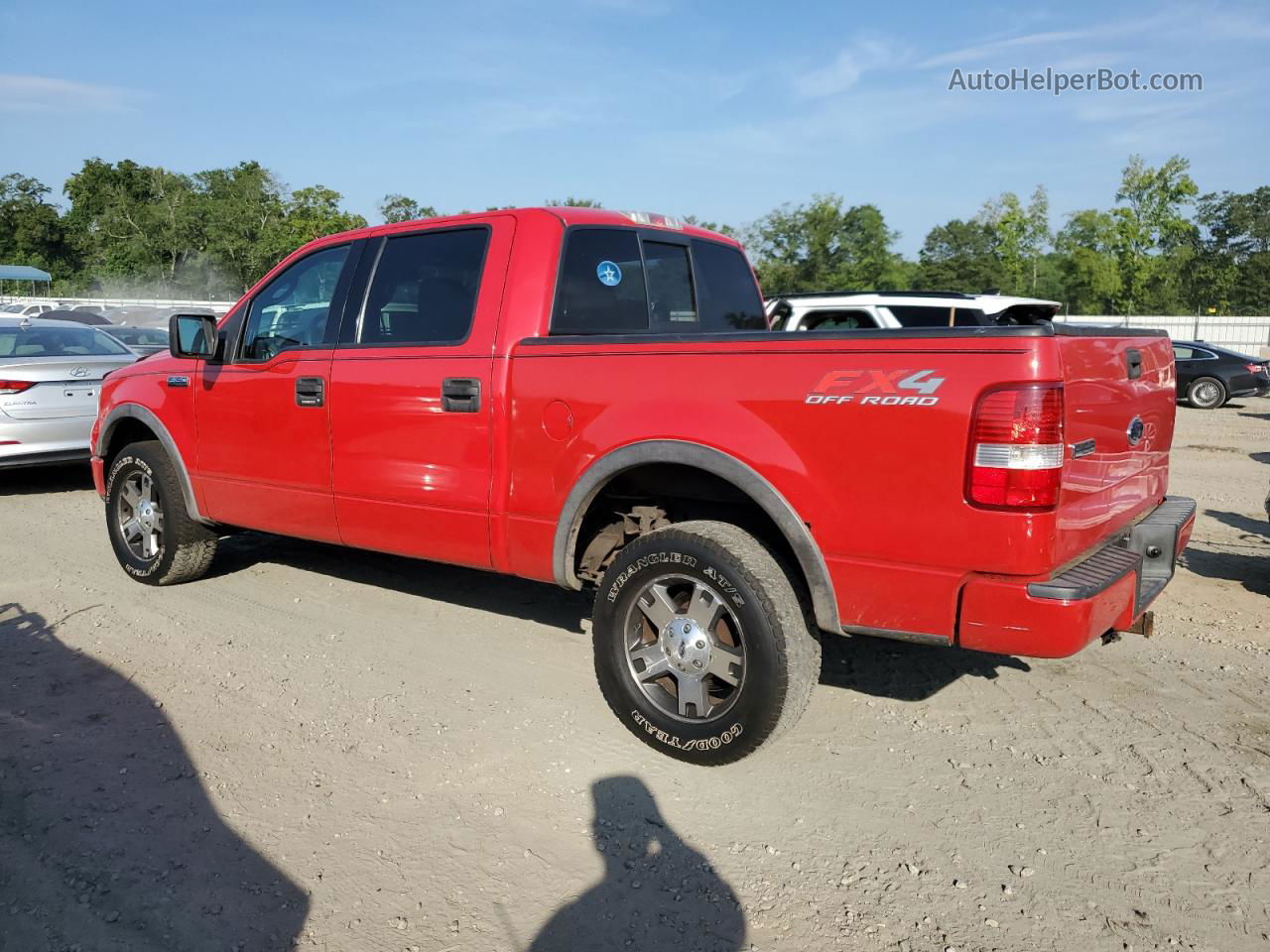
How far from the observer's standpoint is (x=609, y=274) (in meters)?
4.58

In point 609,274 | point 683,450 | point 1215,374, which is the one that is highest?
point 609,274

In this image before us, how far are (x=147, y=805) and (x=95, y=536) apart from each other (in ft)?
15.8

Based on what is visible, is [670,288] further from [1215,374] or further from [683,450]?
[1215,374]

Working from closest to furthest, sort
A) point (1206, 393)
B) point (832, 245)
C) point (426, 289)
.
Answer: point (426, 289) → point (1206, 393) → point (832, 245)

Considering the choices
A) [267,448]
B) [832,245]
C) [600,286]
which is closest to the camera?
[600,286]

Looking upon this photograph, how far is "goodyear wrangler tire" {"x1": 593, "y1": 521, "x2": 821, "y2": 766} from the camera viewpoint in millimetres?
3477

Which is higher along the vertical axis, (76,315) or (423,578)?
(76,315)

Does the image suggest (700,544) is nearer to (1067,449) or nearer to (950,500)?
(950,500)

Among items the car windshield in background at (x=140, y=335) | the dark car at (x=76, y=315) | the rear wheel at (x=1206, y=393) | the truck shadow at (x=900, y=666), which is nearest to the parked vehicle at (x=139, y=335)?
the car windshield in background at (x=140, y=335)

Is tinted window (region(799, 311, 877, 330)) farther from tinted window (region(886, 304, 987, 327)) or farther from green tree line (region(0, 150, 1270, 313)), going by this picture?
green tree line (region(0, 150, 1270, 313))

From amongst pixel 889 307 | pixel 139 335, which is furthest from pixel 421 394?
pixel 139 335

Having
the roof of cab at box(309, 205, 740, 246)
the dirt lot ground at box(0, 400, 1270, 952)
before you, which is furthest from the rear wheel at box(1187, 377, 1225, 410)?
the roof of cab at box(309, 205, 740, 246)

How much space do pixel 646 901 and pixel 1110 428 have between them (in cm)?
222

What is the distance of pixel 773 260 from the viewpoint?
60.4m
